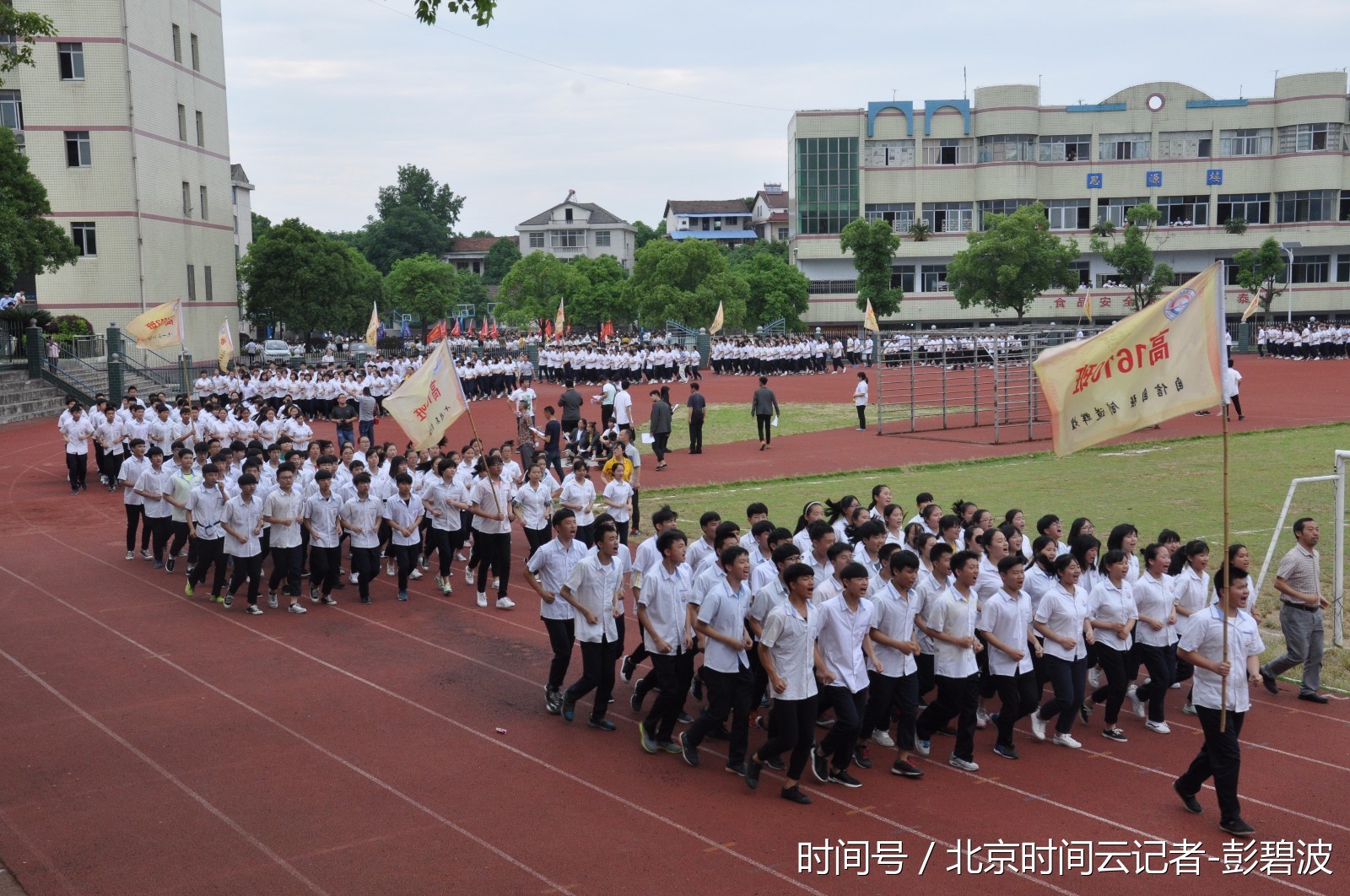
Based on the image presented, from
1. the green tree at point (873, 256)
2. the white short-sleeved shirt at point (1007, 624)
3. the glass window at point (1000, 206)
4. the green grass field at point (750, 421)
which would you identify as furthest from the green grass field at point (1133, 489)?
the glass window at point (1000, 206)

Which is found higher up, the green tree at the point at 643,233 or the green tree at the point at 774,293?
the green tree at the point at 643,233

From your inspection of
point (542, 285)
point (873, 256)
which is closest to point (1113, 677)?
point (873, 256)

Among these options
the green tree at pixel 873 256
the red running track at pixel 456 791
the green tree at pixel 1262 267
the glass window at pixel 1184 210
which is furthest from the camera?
the glass window at pixel 1184 210

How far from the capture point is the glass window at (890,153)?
68875 millimetres

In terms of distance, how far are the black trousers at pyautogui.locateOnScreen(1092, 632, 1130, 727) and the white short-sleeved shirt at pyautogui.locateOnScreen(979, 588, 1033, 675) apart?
0.83 meters

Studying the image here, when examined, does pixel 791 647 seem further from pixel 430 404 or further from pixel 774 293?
pixel 774 293

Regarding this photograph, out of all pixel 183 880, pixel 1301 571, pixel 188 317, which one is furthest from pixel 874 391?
pixel 183 880

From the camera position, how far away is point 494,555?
13117 mm

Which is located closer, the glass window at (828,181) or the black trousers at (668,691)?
the black trousers at (668,691)

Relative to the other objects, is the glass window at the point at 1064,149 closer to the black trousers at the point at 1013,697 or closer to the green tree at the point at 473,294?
the green tree at the point at 473,294

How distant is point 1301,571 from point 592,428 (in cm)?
1526

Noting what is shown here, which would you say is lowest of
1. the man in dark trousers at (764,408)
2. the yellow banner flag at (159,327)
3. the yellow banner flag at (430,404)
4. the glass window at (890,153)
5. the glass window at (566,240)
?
the man in dark trousers at (764,408)

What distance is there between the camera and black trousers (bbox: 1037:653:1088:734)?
8633mm

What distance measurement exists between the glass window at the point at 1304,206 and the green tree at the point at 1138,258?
766cm
